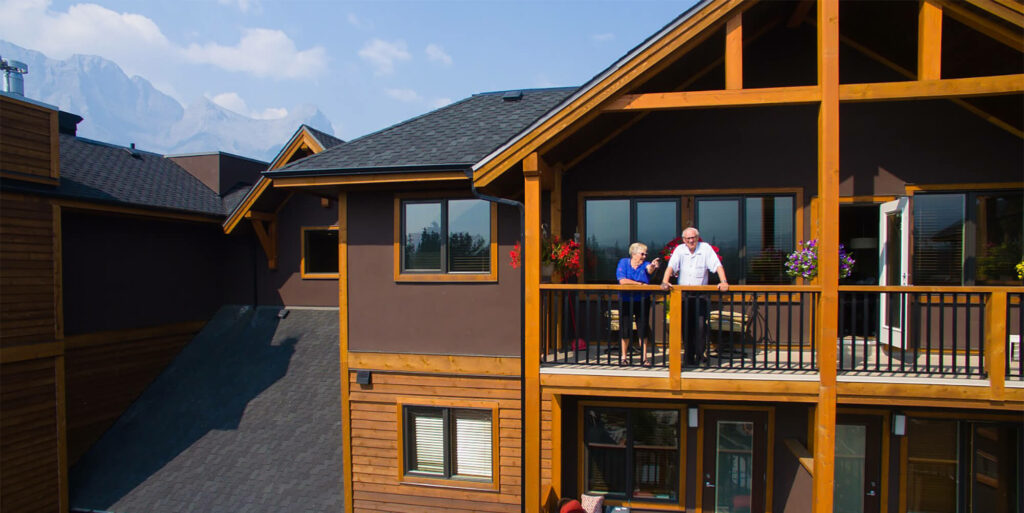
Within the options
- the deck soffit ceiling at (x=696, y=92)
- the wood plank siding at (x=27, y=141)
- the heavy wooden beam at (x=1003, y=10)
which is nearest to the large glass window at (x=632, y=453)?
the deck soffit ceiling at (x=696, y=92)

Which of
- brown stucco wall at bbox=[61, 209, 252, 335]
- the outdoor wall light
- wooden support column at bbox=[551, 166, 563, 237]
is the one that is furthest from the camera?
brown stucco wall at bbox=[61, 209, 252, 335]

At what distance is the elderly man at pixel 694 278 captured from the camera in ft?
21.3

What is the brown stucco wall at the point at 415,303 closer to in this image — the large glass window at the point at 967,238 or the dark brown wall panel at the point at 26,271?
the large glass window at the point at 967,238

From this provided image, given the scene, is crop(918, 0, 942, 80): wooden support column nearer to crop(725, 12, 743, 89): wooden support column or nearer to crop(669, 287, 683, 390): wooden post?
crop(725, 12, 743, 89): wooden support column

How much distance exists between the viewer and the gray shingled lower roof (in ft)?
31.4

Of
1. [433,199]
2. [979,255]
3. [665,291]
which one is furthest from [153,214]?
[979,255]

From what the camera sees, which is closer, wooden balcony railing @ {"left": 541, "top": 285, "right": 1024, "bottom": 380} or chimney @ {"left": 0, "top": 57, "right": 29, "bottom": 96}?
wooden balcony railing @ {"left": 541, "top": 285, "right": 1024, "bottom": 380}

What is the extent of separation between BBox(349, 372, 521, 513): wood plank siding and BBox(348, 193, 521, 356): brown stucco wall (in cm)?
53

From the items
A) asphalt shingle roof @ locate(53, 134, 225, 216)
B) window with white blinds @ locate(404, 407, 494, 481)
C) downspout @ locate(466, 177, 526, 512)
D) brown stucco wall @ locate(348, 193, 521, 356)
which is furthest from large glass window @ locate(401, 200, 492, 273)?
asphalt shingle roof @ locate(53, 134, 225, 216)

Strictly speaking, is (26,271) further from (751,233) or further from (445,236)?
(751,233)

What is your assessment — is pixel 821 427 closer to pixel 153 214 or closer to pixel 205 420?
pixel 205 420

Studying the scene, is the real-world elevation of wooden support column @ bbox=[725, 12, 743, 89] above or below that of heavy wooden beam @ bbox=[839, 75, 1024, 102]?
above

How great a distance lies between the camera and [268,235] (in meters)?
14.2

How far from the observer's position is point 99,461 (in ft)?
35.6
